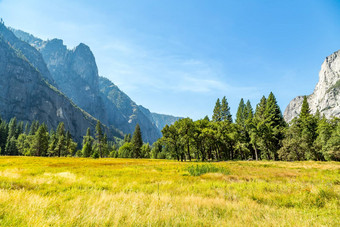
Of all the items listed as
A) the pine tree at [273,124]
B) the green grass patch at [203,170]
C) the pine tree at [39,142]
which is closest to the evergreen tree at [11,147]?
the pine tree at [39,142]

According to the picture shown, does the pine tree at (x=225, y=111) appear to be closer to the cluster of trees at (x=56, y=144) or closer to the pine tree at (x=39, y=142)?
the cluster of trees at (x=56, y=144)

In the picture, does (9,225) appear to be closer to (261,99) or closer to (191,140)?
(191,140)

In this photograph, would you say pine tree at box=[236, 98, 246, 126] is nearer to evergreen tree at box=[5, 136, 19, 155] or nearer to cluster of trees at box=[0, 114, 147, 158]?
cluster of trees at box=[0, 114, 147, 158]

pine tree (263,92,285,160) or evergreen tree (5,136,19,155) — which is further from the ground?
pine tree (263,92,285,160)

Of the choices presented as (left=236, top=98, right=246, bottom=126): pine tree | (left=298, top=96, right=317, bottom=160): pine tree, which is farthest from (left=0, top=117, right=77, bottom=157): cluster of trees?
(left=298, top=96, right=317, bottom=160): pine tree

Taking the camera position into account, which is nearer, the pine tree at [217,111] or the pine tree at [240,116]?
the pine tree at [240,116]

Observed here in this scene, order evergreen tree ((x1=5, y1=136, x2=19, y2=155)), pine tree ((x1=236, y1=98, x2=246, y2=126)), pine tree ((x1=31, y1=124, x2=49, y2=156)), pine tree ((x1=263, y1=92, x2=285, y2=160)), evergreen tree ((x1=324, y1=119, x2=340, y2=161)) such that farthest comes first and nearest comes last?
evergreen tree ((x1=5, y1=136, x2=19, y2=155))
pine tree ((x1=31, y1=124, x2=49, y2=156))
pine tree ((x1=236, y1=98, x2=246, y2=126))
pine tree ((x1=263, y1=92, x2=285, y2=160))
evergreen tree ((x1=324, y1=119, x2=340, y2=161))

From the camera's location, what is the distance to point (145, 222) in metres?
4.71

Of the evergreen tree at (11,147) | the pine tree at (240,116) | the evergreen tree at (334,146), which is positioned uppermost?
the pine tree at (240,116)

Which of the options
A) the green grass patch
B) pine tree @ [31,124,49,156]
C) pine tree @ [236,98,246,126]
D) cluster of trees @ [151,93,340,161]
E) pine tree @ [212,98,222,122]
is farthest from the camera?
pine tree @ [31,124,49,156]

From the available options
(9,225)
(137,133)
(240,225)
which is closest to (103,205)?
(9,225)

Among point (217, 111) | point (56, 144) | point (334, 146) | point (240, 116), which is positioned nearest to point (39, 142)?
point (56, 144)

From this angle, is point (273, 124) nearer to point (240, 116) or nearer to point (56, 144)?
point (240, 116)

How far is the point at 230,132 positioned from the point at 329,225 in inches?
2161
